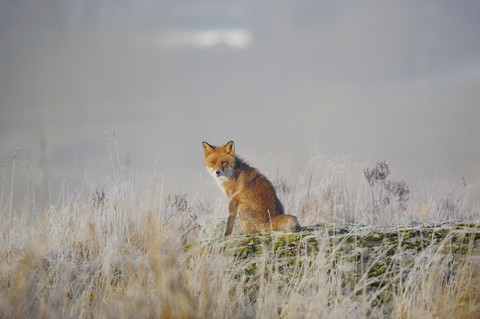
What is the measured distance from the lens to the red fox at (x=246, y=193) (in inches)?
192

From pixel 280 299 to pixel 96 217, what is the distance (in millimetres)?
5003

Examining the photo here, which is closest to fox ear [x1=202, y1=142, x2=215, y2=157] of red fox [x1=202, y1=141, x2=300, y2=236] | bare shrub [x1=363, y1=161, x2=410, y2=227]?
red fox [x1=202, y1=141, x2=300, y2=236]

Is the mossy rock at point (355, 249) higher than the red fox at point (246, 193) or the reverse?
the reverse

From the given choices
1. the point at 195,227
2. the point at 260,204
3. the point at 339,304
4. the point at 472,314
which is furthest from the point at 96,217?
the point at 472,314

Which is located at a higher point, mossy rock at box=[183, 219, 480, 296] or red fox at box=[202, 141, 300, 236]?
red fox at box=[202, 141, 300, 236]

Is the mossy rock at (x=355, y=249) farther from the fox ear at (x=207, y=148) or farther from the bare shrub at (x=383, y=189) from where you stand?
the bare shrub at (x=383, y=189)

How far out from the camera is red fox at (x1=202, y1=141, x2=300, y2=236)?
4879mm

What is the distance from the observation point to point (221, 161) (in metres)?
5.81

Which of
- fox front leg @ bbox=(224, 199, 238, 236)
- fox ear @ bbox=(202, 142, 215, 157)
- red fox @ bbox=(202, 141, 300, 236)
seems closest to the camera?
red fox @ bbox=(202, 141, 300, 236)

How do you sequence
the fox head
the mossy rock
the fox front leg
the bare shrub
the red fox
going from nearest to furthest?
the mossy rock, the red fox, the fox front leg, the fox head, the bare shrub

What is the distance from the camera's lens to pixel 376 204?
8.66 metres

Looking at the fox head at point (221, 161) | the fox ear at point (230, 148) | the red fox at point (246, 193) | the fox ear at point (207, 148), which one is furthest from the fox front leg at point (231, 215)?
the fox ear at point (207, 148)

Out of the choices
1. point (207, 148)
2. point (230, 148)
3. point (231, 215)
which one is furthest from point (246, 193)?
point (207, 148)

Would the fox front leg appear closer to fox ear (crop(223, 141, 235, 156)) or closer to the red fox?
the red fox
